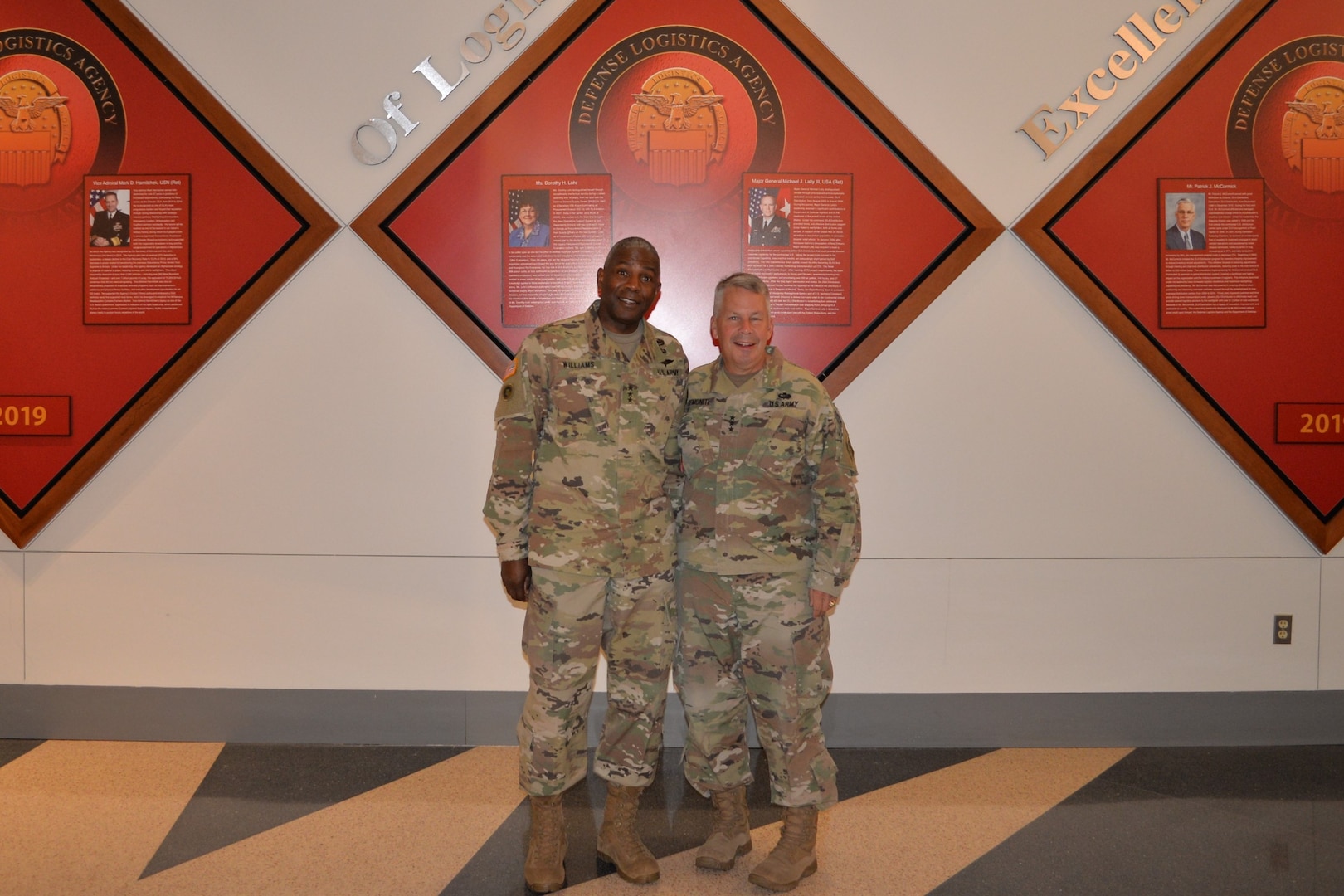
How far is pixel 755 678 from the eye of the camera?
212 centimetres

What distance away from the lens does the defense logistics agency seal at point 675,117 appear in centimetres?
285

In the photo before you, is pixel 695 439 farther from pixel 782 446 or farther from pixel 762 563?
pixel 762 563

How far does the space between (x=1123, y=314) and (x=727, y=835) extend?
2.16 m

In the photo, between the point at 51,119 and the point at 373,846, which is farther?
the point at 51,119

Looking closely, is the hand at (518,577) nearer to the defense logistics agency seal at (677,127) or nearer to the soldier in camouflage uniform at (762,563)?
the soldier in camouflage uniform at (762,563)

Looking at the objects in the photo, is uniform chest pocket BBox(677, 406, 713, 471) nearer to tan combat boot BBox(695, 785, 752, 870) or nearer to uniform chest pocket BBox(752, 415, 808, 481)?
uniform chest pocket BBox(752, 415, 808, 481)

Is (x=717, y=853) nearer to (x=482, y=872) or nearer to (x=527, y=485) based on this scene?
(x=482, y=872)

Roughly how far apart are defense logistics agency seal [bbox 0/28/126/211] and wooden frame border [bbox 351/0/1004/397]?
36.4 inches

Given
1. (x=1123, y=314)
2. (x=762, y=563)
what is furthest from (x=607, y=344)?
(x=1123, y=314)

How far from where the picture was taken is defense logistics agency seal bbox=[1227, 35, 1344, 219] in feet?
9.51

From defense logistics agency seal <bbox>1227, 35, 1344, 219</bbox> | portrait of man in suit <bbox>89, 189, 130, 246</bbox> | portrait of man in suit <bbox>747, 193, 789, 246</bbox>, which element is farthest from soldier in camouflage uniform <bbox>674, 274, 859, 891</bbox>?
portrait of man in suit <bbox>89, 189, 130, 246</bbox>

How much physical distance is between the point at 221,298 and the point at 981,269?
2602 mm

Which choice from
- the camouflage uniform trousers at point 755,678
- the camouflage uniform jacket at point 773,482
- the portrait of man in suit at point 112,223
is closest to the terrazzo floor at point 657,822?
the camouflage uniform trousers at point 755,678

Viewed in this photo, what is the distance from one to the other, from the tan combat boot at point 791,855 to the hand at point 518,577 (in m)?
0.86
